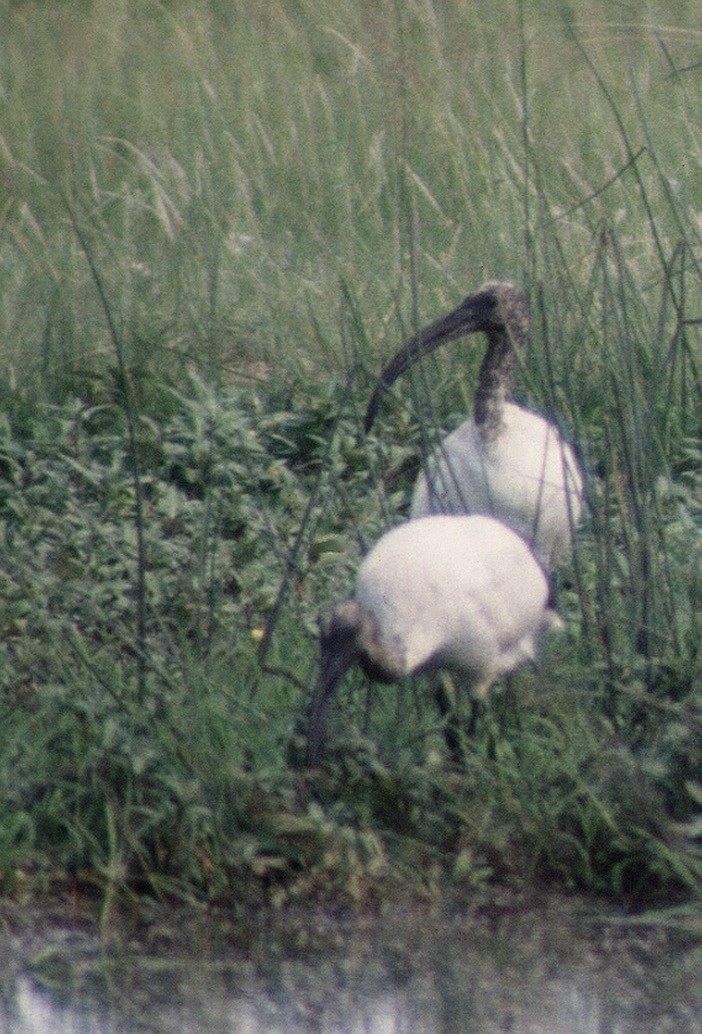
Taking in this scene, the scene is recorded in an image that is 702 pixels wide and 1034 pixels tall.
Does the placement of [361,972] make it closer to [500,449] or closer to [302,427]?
[500,449]

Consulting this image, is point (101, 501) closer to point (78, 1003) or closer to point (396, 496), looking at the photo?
point (396, 496)

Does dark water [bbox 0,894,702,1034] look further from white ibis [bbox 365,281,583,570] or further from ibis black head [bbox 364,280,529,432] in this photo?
ibis black head [bbox 364,280,529,432]

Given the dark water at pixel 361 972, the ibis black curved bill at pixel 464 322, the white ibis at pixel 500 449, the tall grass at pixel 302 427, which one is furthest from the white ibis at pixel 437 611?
the ibis black curved bill at pixel 464 322

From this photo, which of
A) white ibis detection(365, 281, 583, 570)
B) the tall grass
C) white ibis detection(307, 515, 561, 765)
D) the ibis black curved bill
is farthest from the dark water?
the ibis black curved bill

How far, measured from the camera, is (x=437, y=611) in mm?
3537

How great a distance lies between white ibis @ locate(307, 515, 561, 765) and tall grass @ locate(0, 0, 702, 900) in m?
0.10

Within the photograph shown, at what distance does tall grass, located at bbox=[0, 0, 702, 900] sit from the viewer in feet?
11.1

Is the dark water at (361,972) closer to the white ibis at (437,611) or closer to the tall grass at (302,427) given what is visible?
the tall grass at (302,427)

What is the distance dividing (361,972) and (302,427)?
7.90ft

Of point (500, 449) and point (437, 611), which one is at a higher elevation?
point (500, 449)

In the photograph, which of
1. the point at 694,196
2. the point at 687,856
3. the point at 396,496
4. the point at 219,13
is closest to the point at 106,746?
the point at 687,856

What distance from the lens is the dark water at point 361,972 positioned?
2895mm

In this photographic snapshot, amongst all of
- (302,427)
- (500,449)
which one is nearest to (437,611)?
(500,449)

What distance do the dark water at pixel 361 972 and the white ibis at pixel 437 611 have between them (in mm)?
348
